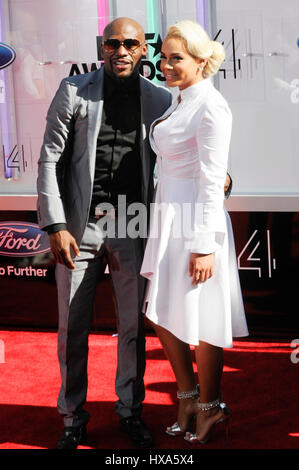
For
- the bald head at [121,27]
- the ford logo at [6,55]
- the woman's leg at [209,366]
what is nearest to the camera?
the bald head at [121,27]

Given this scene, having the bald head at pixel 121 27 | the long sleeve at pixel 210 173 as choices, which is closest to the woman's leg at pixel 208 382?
the long sleeve at pixel 210 173

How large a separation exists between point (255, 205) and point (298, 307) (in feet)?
2.20

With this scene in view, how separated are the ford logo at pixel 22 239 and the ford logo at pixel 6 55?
3.35 feet

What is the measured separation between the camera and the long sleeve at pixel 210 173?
2478 mm

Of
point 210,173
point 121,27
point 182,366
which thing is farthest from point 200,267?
point 121,27

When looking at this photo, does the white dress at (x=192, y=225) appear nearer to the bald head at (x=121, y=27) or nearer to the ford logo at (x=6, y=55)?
the bald head at (x=121, y=27)

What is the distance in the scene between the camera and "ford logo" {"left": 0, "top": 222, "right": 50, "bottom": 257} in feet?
14.9

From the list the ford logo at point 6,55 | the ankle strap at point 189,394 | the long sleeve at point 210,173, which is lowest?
the ankle strap at point 189,394

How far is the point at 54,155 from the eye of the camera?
2725 mm

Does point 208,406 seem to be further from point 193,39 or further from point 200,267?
point 193,39

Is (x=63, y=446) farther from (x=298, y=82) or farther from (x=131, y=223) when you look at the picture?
(x=298, y=82)

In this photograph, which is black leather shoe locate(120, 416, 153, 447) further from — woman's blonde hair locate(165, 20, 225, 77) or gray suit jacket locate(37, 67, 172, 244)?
woman's blonde hair locate(165, 20, 225, 77)

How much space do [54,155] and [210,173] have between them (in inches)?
25.0

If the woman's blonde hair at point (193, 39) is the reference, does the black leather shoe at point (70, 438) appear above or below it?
below
